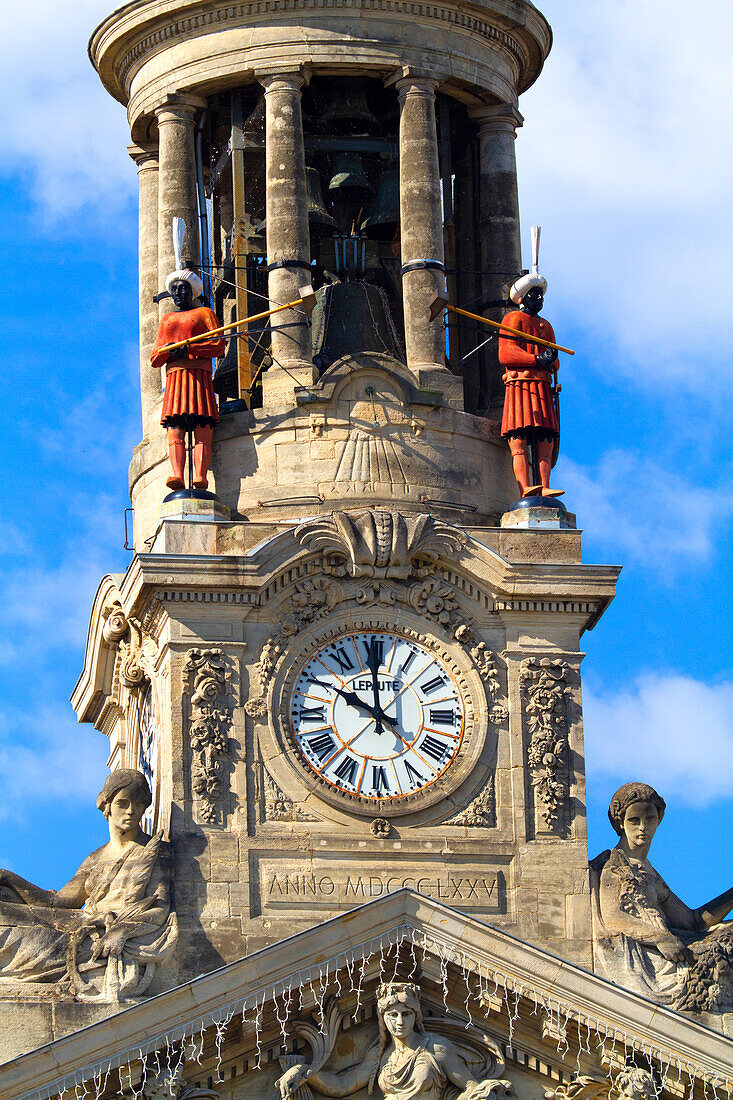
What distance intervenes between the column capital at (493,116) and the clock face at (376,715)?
7198mm

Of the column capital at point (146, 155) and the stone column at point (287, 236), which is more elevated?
the column capital at point (146, 155)

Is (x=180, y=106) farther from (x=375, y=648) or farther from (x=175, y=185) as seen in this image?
(x=375, y=648)

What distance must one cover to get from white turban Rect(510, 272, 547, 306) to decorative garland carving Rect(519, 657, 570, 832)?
179 inches

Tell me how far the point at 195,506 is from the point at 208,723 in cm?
262

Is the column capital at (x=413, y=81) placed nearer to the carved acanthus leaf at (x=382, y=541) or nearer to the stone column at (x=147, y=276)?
the stone column at (x=147, y=276)

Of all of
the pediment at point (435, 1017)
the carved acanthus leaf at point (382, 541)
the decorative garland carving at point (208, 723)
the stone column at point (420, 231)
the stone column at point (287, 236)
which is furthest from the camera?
the stone column at point (420, 231)

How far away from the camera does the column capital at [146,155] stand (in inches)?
1959

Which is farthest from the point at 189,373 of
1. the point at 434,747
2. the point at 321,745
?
the point at 434,747

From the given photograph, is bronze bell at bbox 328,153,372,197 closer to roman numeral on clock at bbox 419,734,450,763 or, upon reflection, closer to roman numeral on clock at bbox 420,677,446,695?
roman numeral on clock at bbox 420,677,446,695

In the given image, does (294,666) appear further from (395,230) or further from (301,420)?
(395,230)

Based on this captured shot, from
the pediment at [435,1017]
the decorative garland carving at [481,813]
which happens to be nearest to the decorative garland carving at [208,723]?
the decorative garland carving at [481,813]

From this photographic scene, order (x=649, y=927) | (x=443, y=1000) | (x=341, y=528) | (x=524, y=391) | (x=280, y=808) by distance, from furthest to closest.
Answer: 1. (x=524, y=391)
2. (x=341, y=528)
3. (x=280, y=808)
4. (x=649, y=927)
5. (x=443, y=1000)

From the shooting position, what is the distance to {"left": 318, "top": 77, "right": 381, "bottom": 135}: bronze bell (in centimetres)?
4897

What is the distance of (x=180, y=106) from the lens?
4856cm
